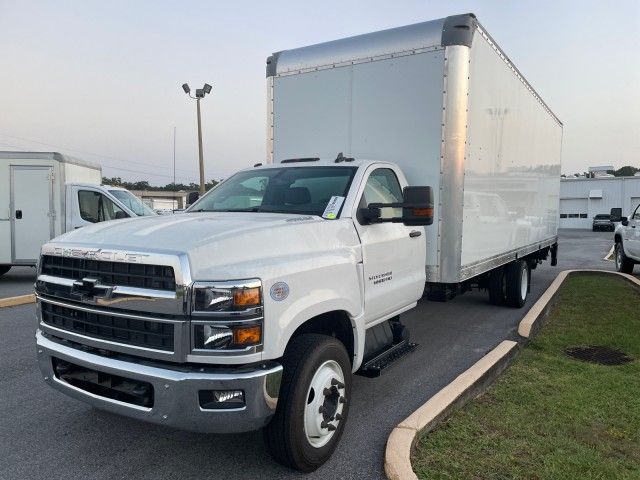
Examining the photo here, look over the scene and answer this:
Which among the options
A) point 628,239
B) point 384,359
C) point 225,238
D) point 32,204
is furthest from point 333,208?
point 628,239

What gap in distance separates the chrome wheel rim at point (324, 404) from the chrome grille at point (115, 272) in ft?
3.62

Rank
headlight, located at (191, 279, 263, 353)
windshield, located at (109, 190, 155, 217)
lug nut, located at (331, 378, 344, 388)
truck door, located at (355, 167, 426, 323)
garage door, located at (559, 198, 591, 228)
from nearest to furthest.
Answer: headlight, located at (191, 279, 263, 353) < lug nut, located at (331, 378, 344, 388) < truck door, located at (355, 167, 426, 323) < windshield, located at (109, 190, 155, 217) < garage door, located at (559, 198, 591, 228)

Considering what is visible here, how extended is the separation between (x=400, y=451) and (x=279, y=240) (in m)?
1.56

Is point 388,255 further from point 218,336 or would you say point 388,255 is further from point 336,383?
point 218,336

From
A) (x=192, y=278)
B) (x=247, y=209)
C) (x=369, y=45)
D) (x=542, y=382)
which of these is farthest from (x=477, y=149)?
(x=192, y=278)

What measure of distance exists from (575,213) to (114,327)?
199ft

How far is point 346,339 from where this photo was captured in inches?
152

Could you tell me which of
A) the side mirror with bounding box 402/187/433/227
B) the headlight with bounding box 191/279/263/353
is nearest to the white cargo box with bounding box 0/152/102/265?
the side mirror with bounding box 402/187/433/227

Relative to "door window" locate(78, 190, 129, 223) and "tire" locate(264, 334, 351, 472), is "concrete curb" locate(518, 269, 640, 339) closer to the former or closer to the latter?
"tire" locate(264, 334, 351, 472)

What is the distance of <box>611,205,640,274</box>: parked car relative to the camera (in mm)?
13023

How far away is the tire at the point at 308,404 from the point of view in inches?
119

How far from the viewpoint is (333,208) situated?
3.97 m

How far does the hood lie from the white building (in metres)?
53.2

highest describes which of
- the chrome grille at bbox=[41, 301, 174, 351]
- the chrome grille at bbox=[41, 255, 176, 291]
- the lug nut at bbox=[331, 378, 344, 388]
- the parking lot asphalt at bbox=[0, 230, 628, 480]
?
the chrome grille at bbox=[41, 255, 176, 291]
